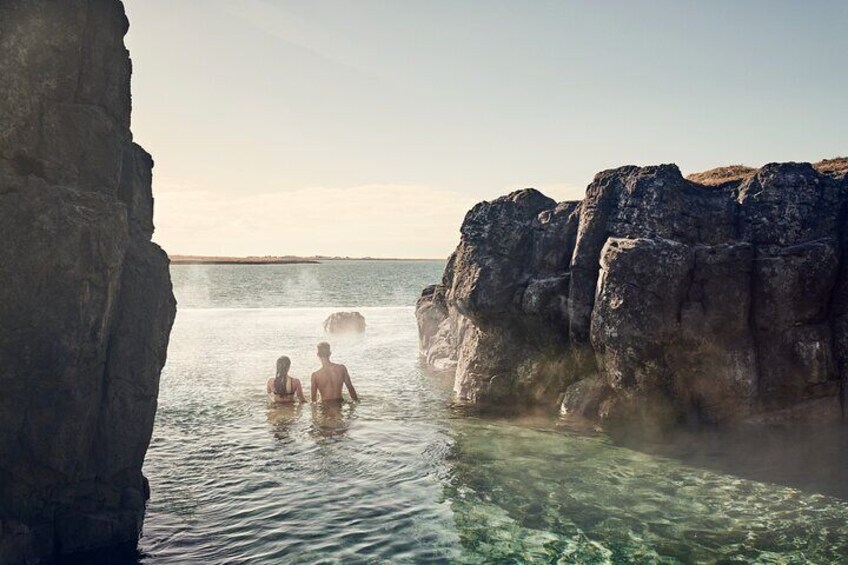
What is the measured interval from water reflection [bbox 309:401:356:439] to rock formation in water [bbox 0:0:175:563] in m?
7.83

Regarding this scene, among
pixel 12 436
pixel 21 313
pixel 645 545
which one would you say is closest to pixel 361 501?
pixel 645 545

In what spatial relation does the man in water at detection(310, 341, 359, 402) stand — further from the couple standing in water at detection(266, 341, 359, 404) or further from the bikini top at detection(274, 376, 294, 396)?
the bikini top at detection(274, 376, 294, 396)

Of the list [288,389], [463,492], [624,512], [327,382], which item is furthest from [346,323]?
[624,512]

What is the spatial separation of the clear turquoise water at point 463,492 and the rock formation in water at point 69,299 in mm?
1725

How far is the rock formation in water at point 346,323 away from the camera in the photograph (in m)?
46.9

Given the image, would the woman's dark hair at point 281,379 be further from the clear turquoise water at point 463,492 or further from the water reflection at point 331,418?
the water reflection at point 331,418

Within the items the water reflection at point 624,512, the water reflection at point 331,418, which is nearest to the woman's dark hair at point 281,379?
the water reflection at point 331,418

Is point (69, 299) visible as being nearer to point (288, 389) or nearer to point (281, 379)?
point (281, 379)

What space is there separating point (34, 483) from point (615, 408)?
15952mm

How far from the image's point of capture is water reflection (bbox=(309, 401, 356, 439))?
19172 mm

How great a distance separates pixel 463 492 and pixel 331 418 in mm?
8052

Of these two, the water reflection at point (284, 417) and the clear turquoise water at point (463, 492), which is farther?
the water reflection at point (284, 417)

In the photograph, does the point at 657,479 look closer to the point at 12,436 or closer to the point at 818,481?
the point at 818,481

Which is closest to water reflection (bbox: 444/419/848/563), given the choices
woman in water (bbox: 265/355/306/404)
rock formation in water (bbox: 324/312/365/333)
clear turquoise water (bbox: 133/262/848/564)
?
clear turquoise water (bbox: 133/262/848/564)
